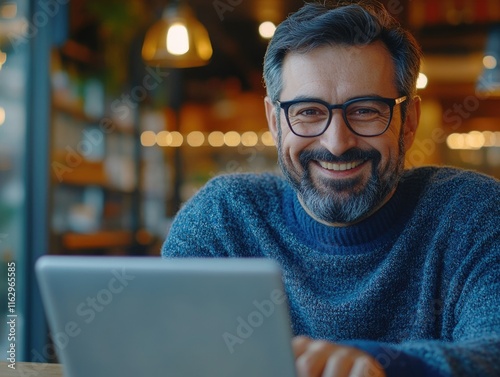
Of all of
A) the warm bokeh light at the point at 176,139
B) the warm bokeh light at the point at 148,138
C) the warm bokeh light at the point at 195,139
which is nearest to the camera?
the warm bokeh light at the point at 148,138

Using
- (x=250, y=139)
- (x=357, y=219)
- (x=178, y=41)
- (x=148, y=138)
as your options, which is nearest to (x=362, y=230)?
(x=357, y=219)

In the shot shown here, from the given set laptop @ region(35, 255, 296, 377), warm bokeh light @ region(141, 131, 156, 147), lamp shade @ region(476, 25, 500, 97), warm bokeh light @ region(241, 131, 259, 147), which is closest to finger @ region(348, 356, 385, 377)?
laptop @ region(35, 255, 296, 377)

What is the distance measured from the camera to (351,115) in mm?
1517

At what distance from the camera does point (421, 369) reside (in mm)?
1005

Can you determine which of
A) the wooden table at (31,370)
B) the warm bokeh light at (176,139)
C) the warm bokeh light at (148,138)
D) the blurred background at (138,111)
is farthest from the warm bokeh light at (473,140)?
the wooden table at (31,370)

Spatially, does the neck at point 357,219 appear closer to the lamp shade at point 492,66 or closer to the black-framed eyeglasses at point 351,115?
the black-framed eyeglasses at point 351,115

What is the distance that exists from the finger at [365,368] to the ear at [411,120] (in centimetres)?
82

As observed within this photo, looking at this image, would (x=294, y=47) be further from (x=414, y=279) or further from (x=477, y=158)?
(x=477, y=158)

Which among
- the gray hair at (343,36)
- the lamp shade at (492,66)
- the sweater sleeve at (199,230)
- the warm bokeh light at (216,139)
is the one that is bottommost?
the sweater sleeve at (199,230)

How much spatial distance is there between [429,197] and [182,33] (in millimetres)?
2800

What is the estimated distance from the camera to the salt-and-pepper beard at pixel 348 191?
1545 millimetres

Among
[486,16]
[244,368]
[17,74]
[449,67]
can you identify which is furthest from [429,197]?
[449,67]

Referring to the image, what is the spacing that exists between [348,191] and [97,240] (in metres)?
3.92

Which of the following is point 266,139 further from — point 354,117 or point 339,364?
point 339,364
